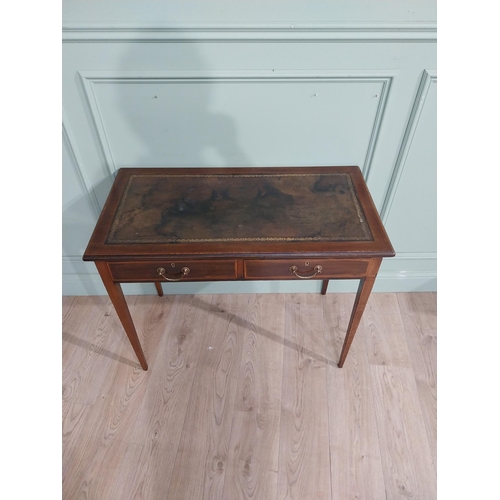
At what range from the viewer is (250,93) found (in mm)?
1613

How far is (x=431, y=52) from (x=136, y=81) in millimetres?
1193

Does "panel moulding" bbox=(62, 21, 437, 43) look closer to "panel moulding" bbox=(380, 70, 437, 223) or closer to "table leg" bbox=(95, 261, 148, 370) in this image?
"panel moulding" bbox=(380, 70, 437, 223)

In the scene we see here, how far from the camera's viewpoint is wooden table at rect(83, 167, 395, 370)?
1.40 meters

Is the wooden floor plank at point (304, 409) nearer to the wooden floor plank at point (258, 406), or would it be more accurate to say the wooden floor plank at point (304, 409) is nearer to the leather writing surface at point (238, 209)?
the wooden floor plank at point (258, 406)

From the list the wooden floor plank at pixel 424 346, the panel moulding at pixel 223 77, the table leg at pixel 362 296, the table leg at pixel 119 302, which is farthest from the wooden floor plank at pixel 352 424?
the panel moulding at pixel 223 77

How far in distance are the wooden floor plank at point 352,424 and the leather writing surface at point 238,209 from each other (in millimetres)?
864

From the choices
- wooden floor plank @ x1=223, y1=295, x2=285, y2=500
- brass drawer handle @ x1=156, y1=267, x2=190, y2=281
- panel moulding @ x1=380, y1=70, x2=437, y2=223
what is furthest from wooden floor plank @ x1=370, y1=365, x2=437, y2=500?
brass drawer handle @ x1=156, y1=267, x2=190, y2=281

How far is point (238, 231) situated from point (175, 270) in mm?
285

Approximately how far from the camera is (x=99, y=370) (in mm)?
2002

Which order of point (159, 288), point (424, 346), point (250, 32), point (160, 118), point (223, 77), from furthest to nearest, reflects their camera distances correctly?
point (159, 288) → point (424, 346) → point (160, 118) → point (223, 77) → point (250, 32)

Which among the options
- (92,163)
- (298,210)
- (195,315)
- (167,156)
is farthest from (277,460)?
(92,163)

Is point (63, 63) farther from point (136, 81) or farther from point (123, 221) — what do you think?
point (123, 221)

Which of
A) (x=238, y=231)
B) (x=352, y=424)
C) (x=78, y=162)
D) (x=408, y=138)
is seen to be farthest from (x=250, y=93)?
(x=352, y=424)

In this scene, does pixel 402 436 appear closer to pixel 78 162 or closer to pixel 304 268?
pixel 304 268
